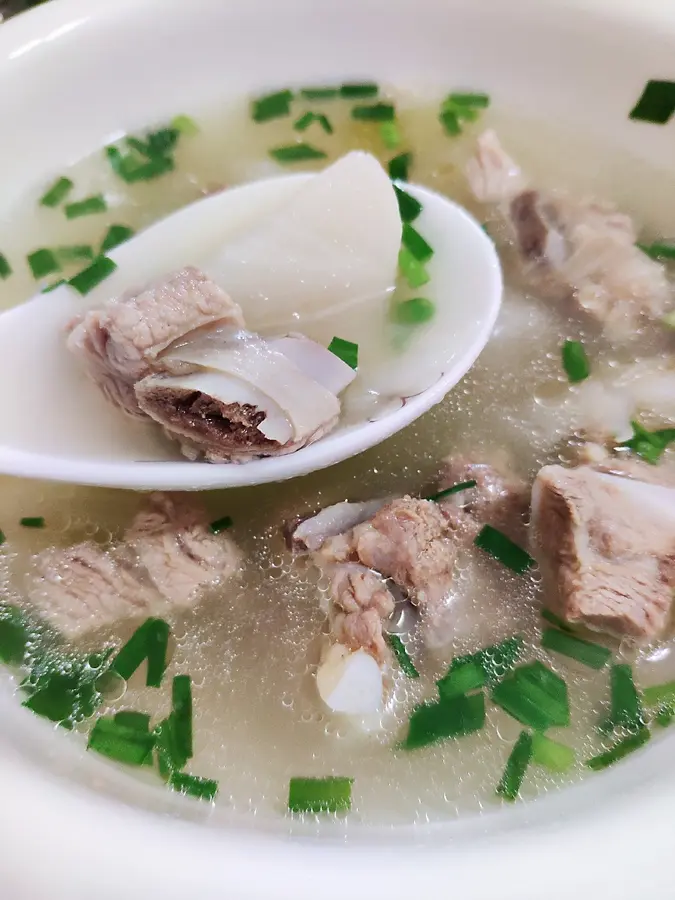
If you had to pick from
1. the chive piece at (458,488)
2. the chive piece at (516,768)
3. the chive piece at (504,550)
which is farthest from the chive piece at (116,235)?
the chive piece at (516,768)

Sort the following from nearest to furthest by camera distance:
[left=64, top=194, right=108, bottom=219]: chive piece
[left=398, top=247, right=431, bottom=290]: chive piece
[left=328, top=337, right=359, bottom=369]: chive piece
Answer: [left=328, top=337, right=359, bottom=369]: chive piece, [left=398, top=247, right=431, bottom=290]: chive piece, [left=64, top=194, right=108, bottom=219]: chive piece

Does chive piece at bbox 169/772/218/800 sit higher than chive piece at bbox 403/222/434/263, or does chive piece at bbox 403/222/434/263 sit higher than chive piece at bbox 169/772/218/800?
chive piece at bbox 403/222/434/263

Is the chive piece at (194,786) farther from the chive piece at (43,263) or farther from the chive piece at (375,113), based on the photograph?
the chive piece at (375,113)

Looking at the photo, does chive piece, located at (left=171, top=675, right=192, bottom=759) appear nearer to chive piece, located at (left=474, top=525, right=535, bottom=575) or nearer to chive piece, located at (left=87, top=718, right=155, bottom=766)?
chive piece, located at (left=87, top=718, right=155, bottom=766)

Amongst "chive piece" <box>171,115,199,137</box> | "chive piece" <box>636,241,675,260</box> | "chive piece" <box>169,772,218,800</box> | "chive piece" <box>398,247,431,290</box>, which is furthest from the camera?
"chive piece" <box>171,115,199,137</box>

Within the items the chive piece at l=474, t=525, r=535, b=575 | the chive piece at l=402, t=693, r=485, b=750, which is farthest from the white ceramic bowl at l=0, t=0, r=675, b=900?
the chive piece at l=474, t=525, r=535, b=575

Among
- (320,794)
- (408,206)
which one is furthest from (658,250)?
(320,794)

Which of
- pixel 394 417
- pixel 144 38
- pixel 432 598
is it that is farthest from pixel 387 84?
pixel 432 598
